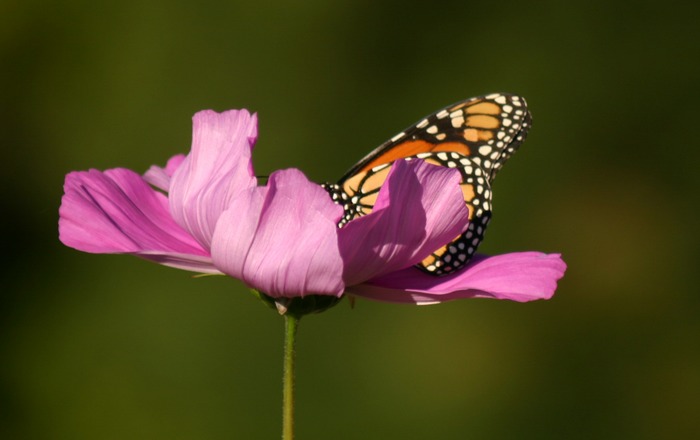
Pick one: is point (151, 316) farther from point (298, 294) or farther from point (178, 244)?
point (298, 294)

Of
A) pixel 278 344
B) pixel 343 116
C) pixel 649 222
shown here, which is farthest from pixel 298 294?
pixel 649 222

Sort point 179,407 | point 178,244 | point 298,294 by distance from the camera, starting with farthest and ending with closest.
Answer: point 179,407 → point 178,244 → point 298,294

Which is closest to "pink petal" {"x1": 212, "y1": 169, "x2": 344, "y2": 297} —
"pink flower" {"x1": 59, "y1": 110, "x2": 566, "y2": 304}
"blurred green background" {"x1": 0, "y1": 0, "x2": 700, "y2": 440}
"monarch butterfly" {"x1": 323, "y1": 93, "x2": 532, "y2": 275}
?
"pink flower" {"x1": 59, "y1": 110, "x2": 566, "y2": 304}

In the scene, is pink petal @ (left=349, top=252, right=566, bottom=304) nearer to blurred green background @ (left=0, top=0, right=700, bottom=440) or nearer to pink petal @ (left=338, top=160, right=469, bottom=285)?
pink petal @ (left=338, top=160, right=469, bottom=285)

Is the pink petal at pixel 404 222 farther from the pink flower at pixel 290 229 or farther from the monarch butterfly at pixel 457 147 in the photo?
the monarch butterfly at pixel 457 147

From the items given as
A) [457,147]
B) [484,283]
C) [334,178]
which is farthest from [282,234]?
[334,178]

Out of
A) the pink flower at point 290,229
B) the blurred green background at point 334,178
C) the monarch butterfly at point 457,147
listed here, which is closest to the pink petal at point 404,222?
the pink flower at point 290,229

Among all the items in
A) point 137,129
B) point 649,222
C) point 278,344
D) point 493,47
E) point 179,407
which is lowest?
point 179,407
